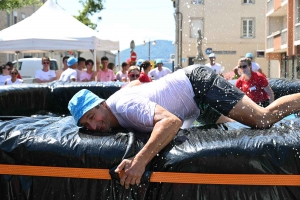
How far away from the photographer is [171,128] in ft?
9.95

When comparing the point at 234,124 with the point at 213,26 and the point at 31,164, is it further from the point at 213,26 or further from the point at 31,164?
the point at 213,26

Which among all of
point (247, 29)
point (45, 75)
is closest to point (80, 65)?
point (45, 75)

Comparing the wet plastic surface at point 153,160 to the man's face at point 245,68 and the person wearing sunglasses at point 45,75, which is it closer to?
the man's face at point 245,68

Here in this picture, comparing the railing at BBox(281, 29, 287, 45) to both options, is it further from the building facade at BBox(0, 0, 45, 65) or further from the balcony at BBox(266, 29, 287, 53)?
the building facade at BBox(0, 0, 45, 65)

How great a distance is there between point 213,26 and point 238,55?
10.7 feet

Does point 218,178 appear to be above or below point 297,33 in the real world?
below

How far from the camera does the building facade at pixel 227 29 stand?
40.5m

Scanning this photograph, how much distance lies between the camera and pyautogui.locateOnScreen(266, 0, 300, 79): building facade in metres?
25.5

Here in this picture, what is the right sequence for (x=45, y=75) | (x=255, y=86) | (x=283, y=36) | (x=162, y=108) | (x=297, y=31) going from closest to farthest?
(x=162, y=108)
(x=255, y=86)
(x=45, y=75)
(x=297, y=31)
(x=283, y=36)

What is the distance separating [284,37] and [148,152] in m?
26.4

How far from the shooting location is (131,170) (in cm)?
285

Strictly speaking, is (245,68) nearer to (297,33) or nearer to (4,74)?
(4,74)

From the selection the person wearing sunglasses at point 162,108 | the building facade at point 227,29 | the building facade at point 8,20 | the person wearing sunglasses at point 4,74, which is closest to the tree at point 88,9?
the building facade at point 8,20

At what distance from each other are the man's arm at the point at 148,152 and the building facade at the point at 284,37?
2245 cm
